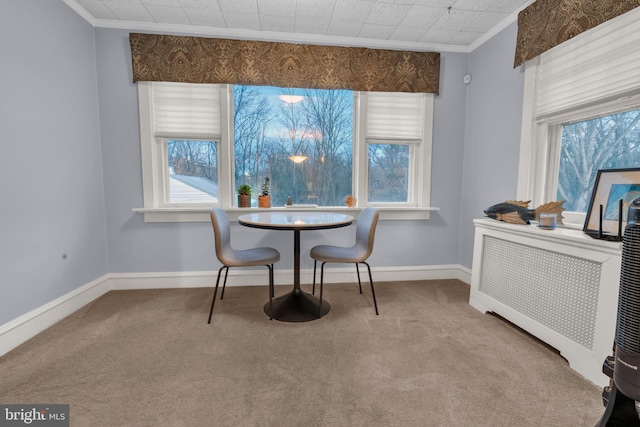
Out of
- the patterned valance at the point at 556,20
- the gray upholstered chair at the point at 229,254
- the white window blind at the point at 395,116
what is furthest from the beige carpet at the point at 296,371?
the patterned valance at the point at 556,20

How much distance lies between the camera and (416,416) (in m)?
1.34

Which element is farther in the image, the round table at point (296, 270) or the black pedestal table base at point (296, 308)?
the black pedestal table base at point (296, 308)

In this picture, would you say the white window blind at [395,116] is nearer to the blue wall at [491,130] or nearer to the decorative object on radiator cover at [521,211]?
the blue wall at [491,130]

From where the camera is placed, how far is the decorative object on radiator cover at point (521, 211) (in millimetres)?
2033

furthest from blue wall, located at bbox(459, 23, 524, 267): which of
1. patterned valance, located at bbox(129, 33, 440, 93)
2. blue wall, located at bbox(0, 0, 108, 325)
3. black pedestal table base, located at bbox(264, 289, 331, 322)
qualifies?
blue wall, located at bbox(0, 0, 108, 325)

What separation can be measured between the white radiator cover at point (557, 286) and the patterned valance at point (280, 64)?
1.78 metres

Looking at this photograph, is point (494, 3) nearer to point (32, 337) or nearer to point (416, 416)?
point (416, 416)

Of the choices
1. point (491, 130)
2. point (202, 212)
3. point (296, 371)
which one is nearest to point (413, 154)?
point (491, 130)

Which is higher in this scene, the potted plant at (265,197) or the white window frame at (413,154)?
the white window frame at (413,154)

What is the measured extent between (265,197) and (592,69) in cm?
282

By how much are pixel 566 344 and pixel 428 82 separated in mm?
2625

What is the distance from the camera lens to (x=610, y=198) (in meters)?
1.68

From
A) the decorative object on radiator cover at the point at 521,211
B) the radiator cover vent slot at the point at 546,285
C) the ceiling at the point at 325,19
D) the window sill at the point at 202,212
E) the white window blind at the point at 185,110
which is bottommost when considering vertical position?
the radiator cover vent slot at the point at 546,285

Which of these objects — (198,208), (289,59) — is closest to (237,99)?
(289,59)
